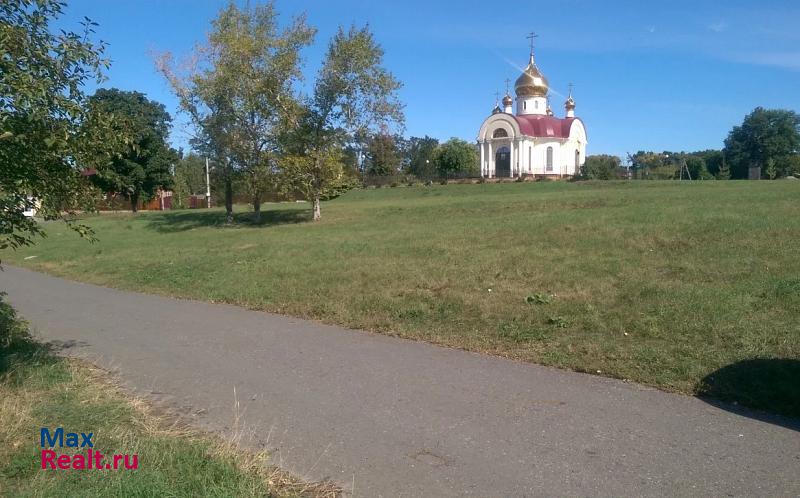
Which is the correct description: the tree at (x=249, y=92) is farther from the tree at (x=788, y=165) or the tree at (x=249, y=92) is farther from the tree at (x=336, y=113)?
the tree at (x=788, y=165)

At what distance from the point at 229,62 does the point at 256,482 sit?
24.0m

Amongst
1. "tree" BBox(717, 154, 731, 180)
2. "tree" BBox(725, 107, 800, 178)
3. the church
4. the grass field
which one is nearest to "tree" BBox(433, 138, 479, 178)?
the church

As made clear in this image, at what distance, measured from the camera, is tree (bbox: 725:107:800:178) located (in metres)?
74.3

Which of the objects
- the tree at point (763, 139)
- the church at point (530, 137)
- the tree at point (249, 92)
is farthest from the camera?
the tree at point (763, 139)

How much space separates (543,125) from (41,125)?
2482 inches

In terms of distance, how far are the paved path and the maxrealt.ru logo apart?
0.97 metres

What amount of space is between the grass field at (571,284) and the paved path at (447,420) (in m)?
0.62

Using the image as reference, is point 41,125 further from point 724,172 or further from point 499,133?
point 724,172

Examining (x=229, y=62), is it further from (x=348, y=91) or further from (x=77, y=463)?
(x=77, y=463)

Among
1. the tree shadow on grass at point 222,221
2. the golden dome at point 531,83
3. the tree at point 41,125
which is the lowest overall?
the tree shadow on grass at point 222,221

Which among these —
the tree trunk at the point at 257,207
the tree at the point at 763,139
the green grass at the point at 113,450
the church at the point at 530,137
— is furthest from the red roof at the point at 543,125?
the green grass at the point at 113,450

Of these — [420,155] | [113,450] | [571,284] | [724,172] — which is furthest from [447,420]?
[420,155]

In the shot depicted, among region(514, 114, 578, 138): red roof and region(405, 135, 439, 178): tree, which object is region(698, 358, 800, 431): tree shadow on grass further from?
region(405, 135, 439, 178): tree

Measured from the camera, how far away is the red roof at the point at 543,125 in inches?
2512
